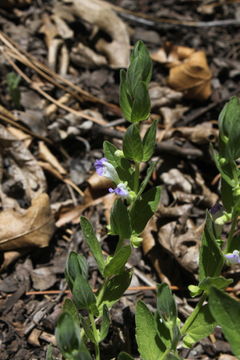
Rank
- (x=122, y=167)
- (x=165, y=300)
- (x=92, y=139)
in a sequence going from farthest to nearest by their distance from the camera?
(x=92, y=139)
(x=122, y=167)
(x=165, y=300)

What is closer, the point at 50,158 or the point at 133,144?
the point at 133,144

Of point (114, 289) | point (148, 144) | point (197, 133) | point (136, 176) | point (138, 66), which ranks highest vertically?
point (138, 66)

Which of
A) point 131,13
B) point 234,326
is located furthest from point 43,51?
point 234,326

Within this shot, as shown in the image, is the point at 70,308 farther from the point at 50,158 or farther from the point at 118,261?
the point at 50,158

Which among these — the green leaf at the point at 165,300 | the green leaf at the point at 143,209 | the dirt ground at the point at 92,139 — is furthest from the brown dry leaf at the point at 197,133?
the green leaf at the point at 165,300

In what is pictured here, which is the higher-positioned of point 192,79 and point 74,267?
point 74,267

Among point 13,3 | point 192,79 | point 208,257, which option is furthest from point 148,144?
point 13,3

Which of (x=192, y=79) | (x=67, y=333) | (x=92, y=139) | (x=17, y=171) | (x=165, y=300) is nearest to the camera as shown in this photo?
(x=67, y=333)

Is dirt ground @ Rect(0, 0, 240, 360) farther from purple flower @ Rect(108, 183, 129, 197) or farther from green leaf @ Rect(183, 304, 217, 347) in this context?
purple flower @ Rect(108, 183, 129, 197)
